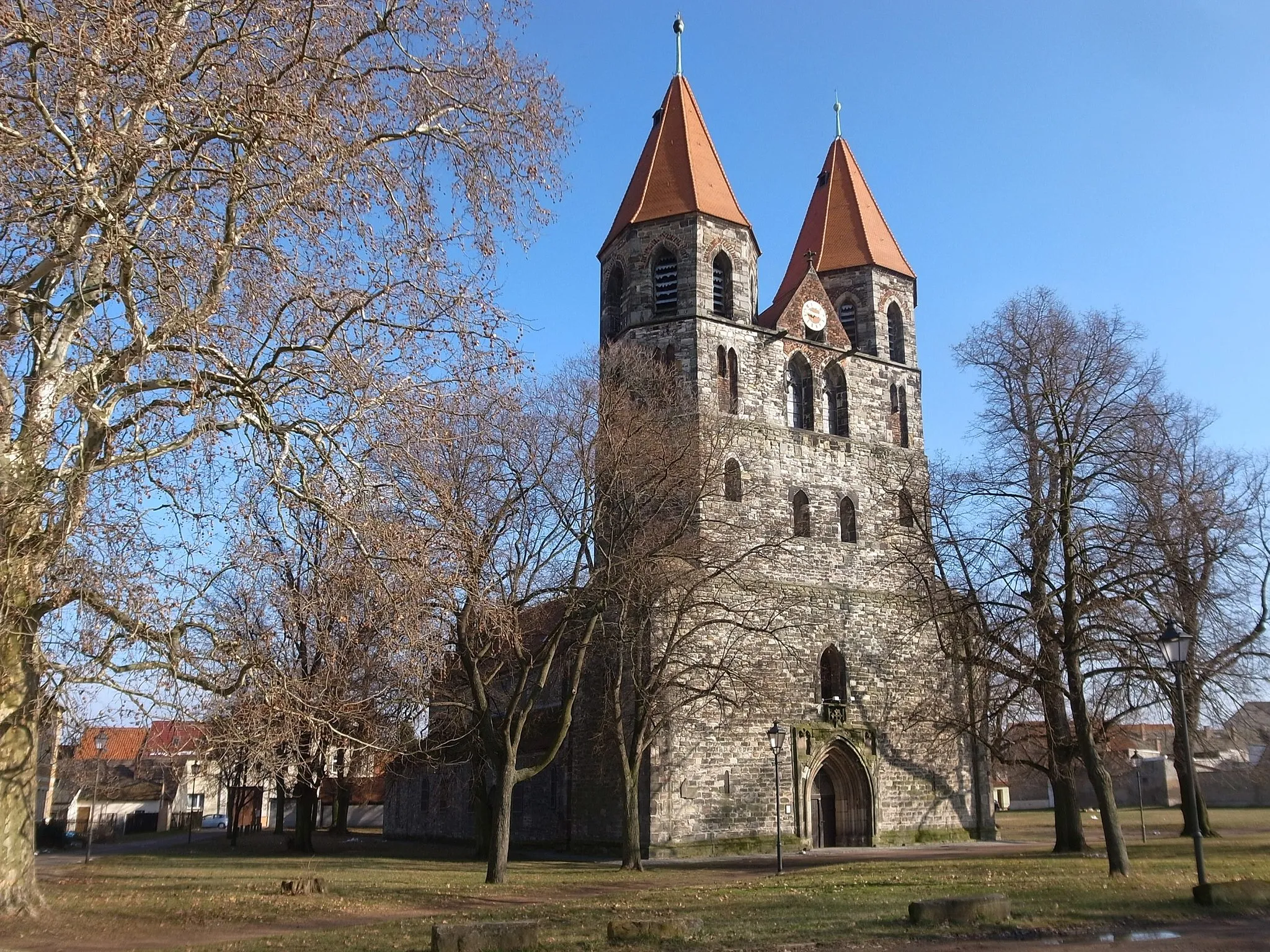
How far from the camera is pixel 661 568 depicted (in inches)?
897

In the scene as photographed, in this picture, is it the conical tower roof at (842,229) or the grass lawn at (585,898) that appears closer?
the grass lawn at (585,898)

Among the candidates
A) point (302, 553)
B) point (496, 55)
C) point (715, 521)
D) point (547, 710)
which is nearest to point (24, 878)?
point (302, 553)

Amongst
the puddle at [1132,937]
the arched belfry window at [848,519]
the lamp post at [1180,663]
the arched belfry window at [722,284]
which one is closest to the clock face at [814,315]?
the arched belfry window at [722,284]

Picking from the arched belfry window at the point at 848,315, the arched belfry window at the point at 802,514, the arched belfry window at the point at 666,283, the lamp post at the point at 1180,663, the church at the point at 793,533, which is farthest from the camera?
the arched belfry window at the point at 848,315

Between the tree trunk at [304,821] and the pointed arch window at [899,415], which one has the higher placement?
the pointed arch window at [899,415]

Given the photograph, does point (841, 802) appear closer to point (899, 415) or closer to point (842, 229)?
point (899, 415)

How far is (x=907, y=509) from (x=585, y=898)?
451 inches

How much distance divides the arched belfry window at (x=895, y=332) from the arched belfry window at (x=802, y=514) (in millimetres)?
6675

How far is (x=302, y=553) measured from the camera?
10.8 m

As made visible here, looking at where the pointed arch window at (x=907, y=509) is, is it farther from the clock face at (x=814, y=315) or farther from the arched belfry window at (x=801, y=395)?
the clock face at (x=814, y=315)

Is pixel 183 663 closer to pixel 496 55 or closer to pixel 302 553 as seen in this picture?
pixel 302 553

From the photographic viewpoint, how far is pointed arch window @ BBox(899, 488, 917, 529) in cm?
2331

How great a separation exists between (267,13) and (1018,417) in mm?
16274

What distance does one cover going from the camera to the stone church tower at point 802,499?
2850cm
